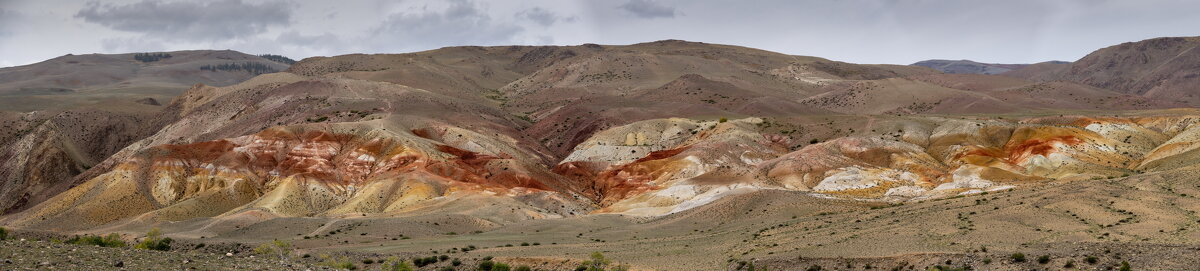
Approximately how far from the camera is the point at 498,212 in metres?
90.1

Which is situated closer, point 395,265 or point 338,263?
point 338,263

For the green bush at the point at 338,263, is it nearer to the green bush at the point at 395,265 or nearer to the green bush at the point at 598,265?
the green bush at the point at 395,265

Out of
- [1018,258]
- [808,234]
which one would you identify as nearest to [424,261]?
[808,234]

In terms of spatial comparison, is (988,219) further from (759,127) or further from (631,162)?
(759,127)

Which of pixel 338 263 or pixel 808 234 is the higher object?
pixel 808 234

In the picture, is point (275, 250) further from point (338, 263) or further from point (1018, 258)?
point (1018, 258)

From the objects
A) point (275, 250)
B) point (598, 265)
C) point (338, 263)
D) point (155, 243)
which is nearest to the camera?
point (598, 265)

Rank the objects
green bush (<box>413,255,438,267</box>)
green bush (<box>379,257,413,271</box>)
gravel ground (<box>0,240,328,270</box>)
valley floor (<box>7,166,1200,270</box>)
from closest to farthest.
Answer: gravel ground (<box>0,240,328,270</box>)
valley floor (<box>7,166,1200,270</box>)
green bush (<box>379,257,413,271</box>)
green bush (<box>413,255,438,267</box>)

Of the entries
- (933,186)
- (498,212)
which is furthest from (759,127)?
(498,212)

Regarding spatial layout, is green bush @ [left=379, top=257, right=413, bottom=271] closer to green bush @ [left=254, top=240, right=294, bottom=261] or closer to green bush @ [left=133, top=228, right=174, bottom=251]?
green bush @ [left=254, top=240, right=294, bottom=261]

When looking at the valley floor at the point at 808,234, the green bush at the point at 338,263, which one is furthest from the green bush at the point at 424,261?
the green bush at the point at 338,263

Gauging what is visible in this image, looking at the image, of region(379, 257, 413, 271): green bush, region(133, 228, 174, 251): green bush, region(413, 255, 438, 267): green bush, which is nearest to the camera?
region(379, 257, 413, 271): green bush

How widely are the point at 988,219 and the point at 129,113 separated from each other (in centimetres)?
16024

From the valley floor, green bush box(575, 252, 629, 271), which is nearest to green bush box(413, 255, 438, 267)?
the valley floor
